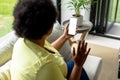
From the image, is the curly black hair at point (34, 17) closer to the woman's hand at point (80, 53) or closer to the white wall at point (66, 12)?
the woman's hand at point (80, 53)

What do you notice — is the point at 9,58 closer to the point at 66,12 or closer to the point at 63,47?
the point at 63,47

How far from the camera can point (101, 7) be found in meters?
2.62

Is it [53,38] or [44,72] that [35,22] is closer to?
[44,72]

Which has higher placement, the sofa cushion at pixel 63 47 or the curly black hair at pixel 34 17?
the curly black hair at pixel 34 17

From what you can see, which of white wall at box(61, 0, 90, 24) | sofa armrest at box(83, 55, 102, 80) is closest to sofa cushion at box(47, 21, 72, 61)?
sofa armrest at box(83, 55, 102, 80)

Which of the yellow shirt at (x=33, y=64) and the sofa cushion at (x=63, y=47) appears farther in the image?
the sofa cushion at (x=63, y=47)

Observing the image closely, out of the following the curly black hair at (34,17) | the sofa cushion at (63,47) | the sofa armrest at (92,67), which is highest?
the curly black hair at (34,17)

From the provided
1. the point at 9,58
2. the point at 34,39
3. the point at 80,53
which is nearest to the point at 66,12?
the point at 9,58

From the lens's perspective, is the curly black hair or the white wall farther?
the white wall

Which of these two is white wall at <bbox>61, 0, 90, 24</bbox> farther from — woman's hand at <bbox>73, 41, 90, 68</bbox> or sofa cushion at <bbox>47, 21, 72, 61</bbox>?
woman's hand at <bbox>73, 41, 90, 68</bbox>

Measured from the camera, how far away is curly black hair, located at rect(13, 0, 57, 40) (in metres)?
0.79

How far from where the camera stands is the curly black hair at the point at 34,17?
795mm

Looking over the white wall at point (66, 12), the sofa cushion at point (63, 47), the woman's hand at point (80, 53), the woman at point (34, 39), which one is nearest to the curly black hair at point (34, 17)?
the woman at point (34, 39)

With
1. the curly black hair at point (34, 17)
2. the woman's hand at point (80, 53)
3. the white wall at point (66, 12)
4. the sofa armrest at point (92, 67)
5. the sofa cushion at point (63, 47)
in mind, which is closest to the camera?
the curly black hair at point (34, 17)
